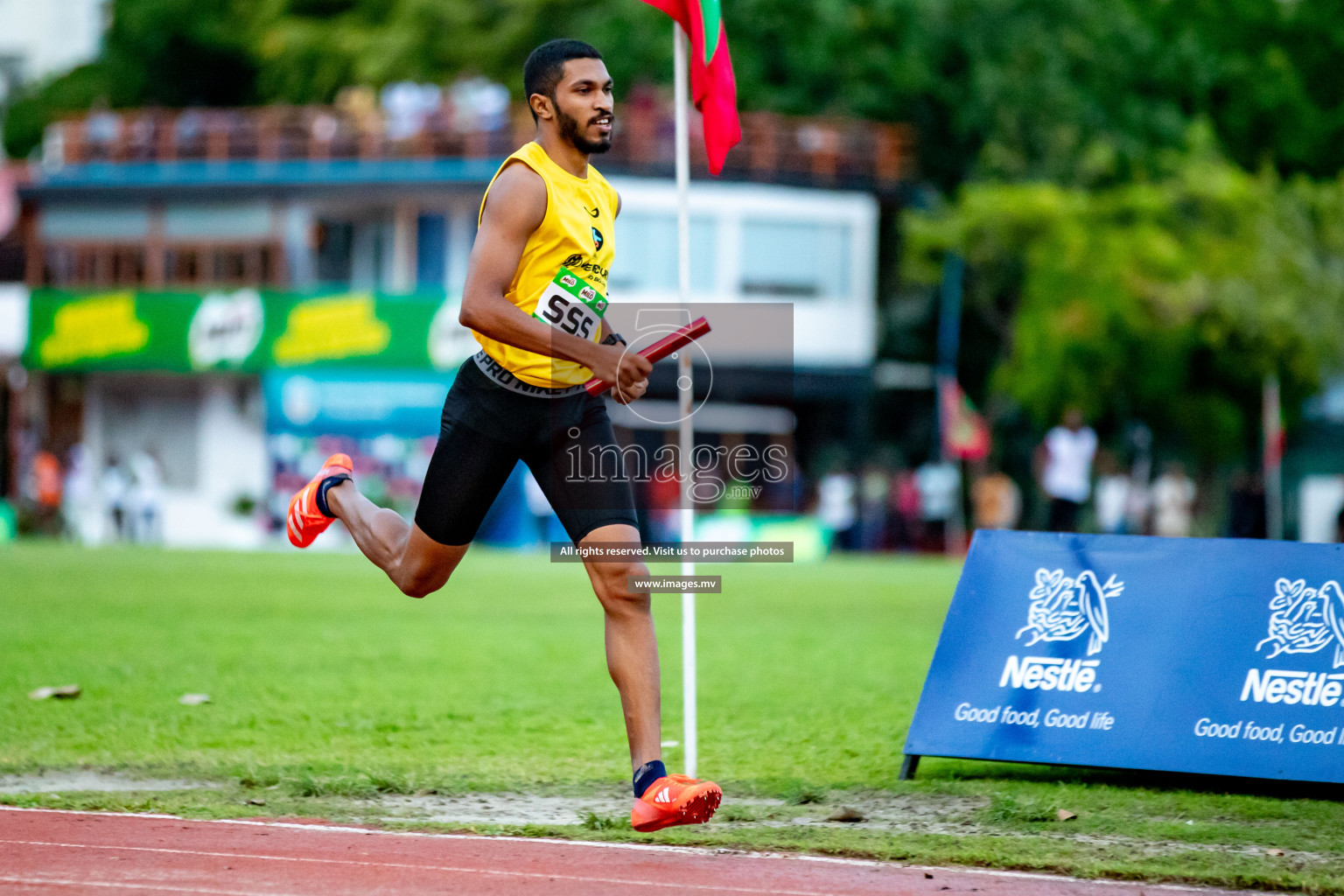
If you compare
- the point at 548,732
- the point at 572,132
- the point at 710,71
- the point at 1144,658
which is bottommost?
the point at 548,732

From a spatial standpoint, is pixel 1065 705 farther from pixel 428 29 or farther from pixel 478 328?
pixel 428 29

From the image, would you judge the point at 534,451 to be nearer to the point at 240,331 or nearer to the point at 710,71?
the point at 710,71

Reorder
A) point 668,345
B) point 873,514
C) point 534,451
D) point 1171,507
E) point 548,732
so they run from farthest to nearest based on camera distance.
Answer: point 873,514, point 1171,507, point 548,732, point 534,451, point 668,345

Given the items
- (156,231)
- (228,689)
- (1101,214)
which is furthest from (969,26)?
(228,689)

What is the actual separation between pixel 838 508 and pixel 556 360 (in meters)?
29.8

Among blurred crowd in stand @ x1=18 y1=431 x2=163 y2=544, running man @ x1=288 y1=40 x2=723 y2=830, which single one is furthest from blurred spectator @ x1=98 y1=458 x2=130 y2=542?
running man @ x1=288 y1=40 x2=723 y2=830

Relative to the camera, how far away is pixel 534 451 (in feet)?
20.3

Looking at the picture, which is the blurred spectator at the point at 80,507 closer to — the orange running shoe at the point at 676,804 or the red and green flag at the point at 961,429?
the red and green flag at the point at 961,429

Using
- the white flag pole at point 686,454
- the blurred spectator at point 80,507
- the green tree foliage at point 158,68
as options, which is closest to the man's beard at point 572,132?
the white flag pole at point 686,454

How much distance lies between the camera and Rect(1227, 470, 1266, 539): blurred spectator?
2353 cm

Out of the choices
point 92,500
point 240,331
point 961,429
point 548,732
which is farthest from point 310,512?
point 240,331

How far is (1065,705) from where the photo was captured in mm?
7148

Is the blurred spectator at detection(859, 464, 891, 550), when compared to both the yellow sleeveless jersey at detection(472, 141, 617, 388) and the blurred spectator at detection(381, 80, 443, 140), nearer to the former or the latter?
the blurred spectator at detection(381, 80, 443, 140)

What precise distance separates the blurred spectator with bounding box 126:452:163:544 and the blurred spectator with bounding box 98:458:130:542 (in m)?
0.19
